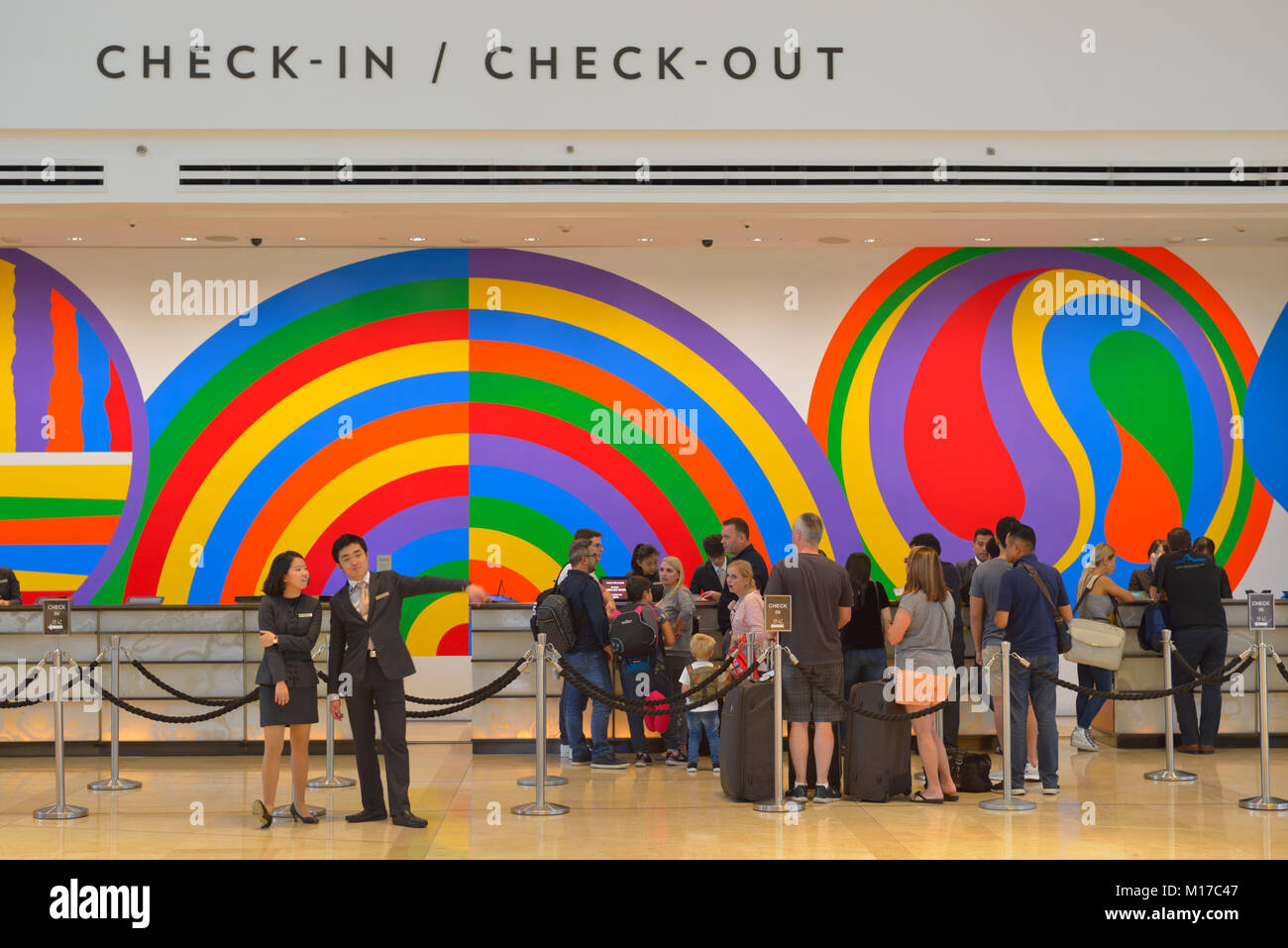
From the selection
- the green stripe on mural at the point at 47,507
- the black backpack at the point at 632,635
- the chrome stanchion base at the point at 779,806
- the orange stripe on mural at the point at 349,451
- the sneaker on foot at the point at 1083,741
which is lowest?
the sneaker on foot at the point at 1083,741

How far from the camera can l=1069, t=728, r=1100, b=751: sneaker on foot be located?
9.69m

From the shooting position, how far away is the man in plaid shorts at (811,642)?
764 centimetres

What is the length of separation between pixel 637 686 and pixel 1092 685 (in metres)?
3.49

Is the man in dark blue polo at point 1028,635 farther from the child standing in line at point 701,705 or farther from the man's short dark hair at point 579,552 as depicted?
the man's short dark hair at point 579,552

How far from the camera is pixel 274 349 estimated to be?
37.9 ft

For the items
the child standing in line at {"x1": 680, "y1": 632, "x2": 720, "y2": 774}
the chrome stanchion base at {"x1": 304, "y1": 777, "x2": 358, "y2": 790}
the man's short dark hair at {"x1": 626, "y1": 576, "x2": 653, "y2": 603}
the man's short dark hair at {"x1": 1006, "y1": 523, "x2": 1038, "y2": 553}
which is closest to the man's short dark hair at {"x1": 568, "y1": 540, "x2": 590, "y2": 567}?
the man's short dark hair at {"x1": 626, "y1": 576, "x2": 653, "y2": 603}

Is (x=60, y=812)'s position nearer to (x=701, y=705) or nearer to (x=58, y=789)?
(x=58, y=789)

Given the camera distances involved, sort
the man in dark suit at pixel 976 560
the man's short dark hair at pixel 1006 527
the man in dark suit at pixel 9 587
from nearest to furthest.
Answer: the man's short dark hair at pixel 1006 527
the man in dark suit at pixel 976 560
the man in dark suit at pixel 9 587

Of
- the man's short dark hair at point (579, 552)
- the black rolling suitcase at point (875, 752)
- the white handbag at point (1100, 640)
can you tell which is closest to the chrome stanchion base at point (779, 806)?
the black rolling suitcase at point (875, 752)

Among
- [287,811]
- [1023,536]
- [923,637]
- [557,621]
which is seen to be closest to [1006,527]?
[1023,536]

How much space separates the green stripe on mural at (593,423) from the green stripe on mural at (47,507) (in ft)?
11.2

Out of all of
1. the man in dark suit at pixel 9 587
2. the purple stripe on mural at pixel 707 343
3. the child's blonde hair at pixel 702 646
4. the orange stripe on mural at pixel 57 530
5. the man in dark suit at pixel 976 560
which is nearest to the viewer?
the child's blonde hair at pixel 702 646

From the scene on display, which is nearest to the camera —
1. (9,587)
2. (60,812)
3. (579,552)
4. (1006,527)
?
(60,812)
